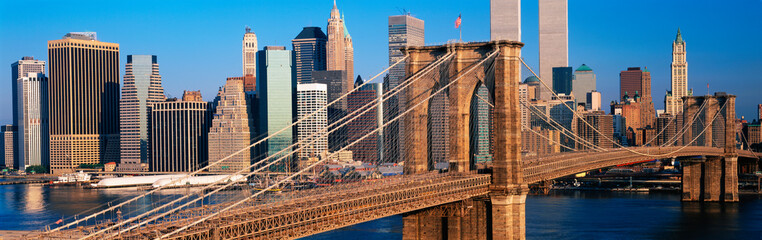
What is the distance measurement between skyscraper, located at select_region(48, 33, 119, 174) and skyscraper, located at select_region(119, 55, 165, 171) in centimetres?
588

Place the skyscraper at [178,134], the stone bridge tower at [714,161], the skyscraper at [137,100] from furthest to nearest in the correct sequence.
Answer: the skyscraper at [137,100], the skyscraper at [178,134], the stone bridge tower at [714,161]

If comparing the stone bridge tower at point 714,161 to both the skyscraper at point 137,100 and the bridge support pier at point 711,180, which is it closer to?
the bridge support pier at point 711,180

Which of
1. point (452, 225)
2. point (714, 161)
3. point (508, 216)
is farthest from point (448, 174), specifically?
point (714, 161)

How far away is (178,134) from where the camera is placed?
18275 centimetres

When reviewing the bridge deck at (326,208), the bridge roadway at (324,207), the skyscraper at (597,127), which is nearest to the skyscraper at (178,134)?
the skyscraper at (597,127)

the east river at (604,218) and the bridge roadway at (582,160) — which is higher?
the bridge roadway at (582,160)

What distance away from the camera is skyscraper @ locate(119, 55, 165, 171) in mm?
195750

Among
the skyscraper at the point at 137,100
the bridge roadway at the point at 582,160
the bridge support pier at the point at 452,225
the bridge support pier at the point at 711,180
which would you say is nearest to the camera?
the bridge support pier at the point at 452,225

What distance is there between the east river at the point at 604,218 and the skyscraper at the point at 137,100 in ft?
323

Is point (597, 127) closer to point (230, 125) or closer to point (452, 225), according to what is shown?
point (230, 125)

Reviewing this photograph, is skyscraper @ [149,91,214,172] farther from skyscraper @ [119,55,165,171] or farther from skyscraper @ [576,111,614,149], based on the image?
skyscraper @ [576,111,614,149]

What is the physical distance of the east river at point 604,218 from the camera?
192ft

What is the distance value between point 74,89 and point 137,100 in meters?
13.0

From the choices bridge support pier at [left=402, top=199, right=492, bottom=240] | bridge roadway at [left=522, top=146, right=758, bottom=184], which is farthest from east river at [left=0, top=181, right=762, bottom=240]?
bridge support pier at [left=402, top=199, right=492, bottom=240]
